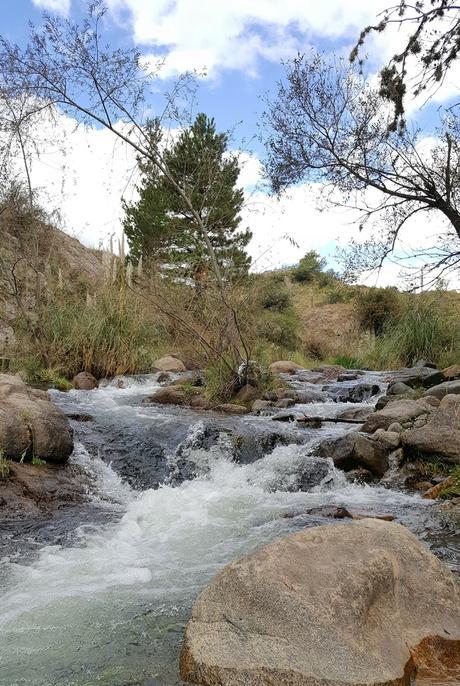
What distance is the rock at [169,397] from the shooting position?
29.6 feet

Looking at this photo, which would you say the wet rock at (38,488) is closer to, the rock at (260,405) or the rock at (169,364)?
the rock at (260,405)

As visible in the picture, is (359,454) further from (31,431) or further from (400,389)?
(400,389)

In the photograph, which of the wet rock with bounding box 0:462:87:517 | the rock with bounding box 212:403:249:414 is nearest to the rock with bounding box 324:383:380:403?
the rock with bounding box 212:403:249:414

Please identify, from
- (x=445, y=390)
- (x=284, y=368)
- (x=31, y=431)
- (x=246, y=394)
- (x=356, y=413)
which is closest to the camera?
(x=31, y=431)

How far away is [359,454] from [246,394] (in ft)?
12.0

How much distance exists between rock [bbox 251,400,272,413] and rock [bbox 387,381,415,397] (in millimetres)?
2020

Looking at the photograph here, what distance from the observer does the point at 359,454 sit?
5703 mm

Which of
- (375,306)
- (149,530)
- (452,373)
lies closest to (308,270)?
(375,306)

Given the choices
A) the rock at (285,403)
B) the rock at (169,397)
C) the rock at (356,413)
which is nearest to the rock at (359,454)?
the rock at (356,413)

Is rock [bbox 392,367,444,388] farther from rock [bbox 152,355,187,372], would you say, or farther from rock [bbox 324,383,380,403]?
rock [bbox 152,355,187,372]

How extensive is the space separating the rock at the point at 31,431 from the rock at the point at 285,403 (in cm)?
407

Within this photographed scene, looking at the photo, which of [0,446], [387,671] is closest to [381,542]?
[387,671]

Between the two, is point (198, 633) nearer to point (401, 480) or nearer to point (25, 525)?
point (25, 525)

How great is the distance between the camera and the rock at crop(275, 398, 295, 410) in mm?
8977
